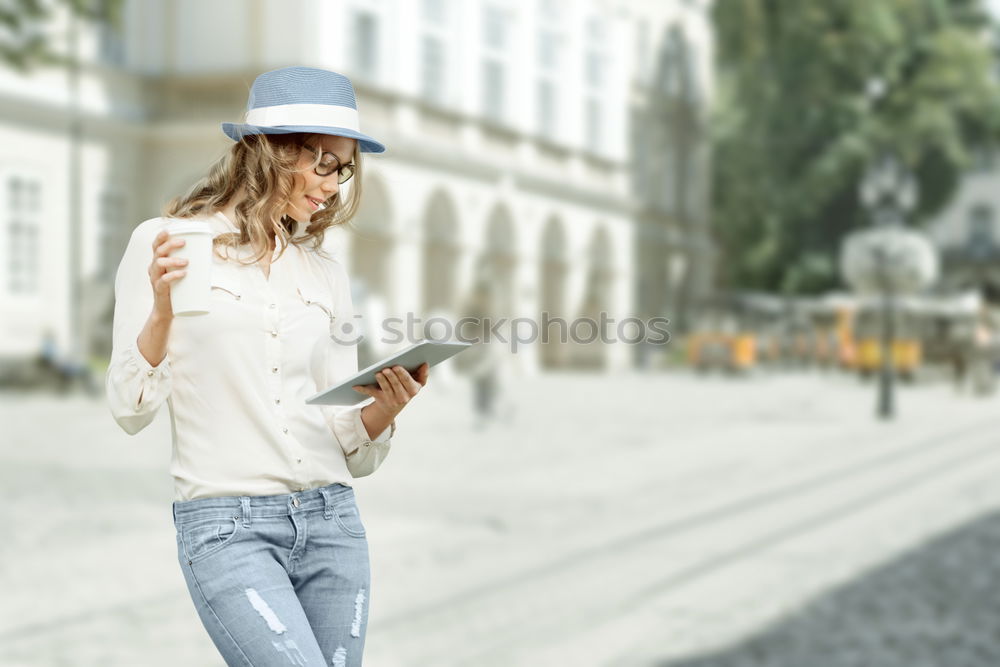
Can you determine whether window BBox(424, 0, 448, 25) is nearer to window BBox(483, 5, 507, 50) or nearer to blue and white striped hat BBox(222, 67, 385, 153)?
window BBox(483, 5, 507, 50)

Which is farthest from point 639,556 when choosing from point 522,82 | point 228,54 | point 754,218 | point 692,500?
point 754,218

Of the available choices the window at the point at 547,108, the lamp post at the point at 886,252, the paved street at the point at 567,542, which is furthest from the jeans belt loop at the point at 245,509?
the window at the point at 547,108

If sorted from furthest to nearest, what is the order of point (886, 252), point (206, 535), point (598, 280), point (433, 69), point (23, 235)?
point (598, 280) → point (433, 69) → point (23, 235) → point (886, 252) → point (206, 535)

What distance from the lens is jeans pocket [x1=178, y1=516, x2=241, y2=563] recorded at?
1560mm

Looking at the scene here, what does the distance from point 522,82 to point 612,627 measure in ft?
99.7

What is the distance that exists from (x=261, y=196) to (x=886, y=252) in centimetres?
2246

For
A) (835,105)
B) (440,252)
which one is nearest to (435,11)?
(440,252)

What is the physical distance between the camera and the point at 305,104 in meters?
1.42

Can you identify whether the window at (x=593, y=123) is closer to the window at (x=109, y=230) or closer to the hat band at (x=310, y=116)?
the window at (x=109, y=230)

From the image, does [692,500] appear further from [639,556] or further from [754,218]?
[754,218]

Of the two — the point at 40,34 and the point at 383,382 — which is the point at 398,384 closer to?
the point at 383,382

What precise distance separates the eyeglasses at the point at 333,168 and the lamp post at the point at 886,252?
69.7ft

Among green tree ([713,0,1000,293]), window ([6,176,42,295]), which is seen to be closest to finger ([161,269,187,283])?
window ([6,176,42,295])

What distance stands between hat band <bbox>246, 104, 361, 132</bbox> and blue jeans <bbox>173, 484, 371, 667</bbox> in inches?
16.2
